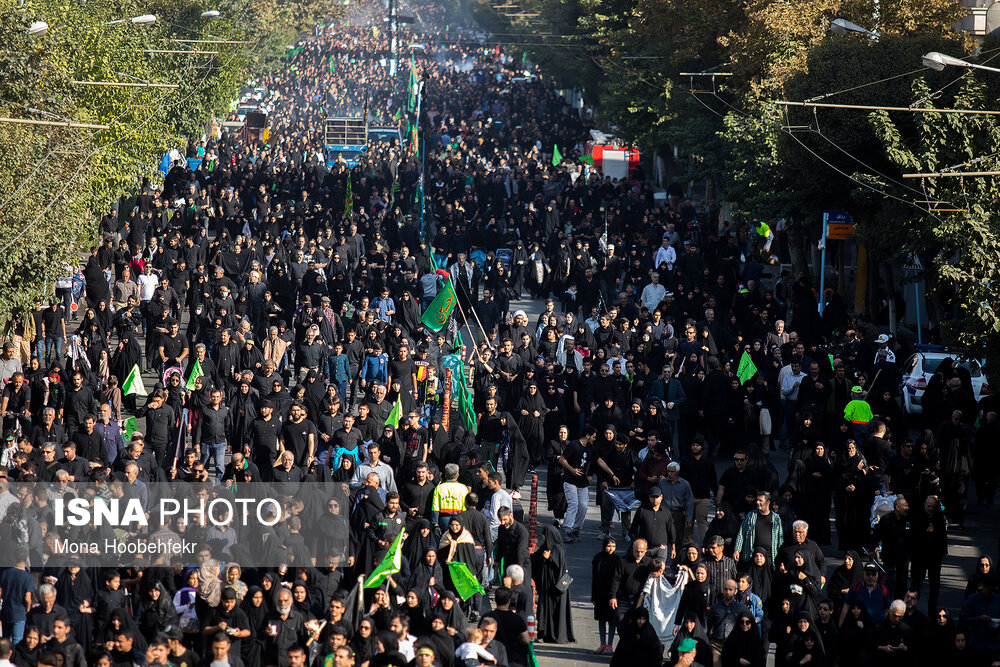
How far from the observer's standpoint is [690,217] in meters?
35.4

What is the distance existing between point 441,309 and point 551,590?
9.11 m

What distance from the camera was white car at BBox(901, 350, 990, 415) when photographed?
21.5 meters

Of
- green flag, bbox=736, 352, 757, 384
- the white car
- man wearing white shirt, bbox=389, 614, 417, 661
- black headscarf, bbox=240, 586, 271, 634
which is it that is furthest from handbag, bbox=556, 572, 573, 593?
the white car

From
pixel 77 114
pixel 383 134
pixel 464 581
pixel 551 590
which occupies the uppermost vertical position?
pixel 77 114

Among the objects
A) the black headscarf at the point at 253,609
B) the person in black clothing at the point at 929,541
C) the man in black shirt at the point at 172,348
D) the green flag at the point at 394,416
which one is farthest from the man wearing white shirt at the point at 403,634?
the man in black shirt at the point at 172,348

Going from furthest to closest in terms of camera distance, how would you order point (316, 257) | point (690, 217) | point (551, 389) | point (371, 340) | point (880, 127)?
point (690, 217) → point (316, 257) → point (880, 127) → point (371, 340) → point (551, 389)

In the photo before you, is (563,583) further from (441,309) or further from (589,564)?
(441,309)

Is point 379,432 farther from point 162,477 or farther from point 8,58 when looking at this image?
point 8,58

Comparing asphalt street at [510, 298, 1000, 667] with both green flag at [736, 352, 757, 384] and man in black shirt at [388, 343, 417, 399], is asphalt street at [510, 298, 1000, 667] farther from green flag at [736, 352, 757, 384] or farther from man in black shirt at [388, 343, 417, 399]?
man in black shirt at [388, 343, 417, 399]

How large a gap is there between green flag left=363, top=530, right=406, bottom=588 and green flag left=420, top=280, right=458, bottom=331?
31.0ft

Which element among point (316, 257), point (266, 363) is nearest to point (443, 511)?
point (266, 363)

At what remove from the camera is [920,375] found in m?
21.8

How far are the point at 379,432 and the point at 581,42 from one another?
138 feet

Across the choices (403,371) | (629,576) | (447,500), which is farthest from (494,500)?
(403,371)
